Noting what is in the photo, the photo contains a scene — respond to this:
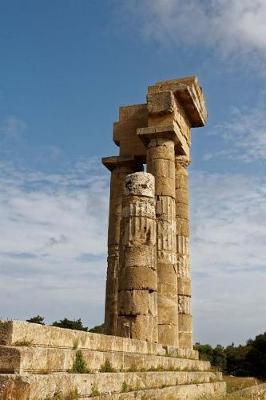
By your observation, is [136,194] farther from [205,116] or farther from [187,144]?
[205,116]

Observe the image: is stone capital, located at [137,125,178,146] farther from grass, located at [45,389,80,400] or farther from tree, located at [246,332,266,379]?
tree, located at [246,332,266,379]

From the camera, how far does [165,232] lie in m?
17.7

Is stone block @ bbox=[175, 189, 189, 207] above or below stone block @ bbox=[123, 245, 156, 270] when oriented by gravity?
above

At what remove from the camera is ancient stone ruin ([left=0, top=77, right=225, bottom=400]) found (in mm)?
7176

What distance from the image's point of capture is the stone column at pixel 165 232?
55.0ft

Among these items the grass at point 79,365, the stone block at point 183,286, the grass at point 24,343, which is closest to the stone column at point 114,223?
the stone block at point 183,286

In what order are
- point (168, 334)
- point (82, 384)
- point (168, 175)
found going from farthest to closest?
point (168, 175) → point (168, 334) → point (82, 384)

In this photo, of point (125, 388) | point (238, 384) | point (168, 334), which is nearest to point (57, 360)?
point (125, 388)

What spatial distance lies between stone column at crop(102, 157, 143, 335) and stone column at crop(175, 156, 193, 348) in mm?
1774

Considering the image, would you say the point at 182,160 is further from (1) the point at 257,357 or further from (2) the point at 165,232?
(1) the point at 257,357

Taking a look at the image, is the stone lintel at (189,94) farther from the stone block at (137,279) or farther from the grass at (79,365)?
the grass at (79,365)

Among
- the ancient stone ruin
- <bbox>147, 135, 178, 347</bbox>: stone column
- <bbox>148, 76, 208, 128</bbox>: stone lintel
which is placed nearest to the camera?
the ancient stone ruin

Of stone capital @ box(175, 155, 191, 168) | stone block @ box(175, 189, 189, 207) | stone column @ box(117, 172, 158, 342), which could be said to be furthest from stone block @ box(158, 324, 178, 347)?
stone capital @ box(175, 155, 191, 168)

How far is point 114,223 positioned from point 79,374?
1273cm
